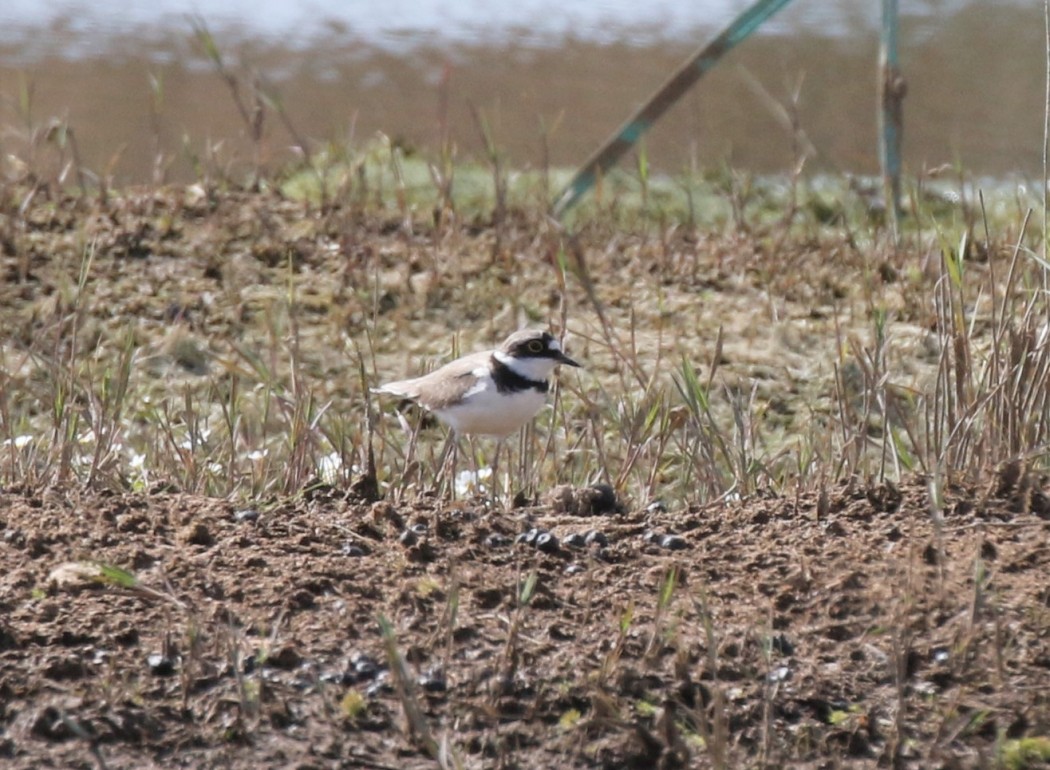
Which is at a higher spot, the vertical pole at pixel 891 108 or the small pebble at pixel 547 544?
the vertical pole at pixel 891 108

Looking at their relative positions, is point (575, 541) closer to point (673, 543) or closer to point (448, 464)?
point (673, 543)

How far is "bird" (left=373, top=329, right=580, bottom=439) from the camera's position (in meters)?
4.19

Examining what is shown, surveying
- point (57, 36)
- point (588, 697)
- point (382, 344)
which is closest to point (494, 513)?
point (588, 697)

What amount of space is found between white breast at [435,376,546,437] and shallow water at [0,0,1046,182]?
372cm

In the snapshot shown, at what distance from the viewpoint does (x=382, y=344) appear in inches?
231

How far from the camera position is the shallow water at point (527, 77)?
868 cm

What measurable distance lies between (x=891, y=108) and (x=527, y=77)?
345cm

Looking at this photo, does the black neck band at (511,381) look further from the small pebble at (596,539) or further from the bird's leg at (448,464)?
the small pebble at (596,539)

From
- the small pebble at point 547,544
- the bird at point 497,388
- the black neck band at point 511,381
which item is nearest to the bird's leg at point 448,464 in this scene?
the bird at point 497,388

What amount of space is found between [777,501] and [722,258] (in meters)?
2.96

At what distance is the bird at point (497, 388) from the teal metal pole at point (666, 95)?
7.47 feet

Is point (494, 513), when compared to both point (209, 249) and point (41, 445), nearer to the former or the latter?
point (41, 445)

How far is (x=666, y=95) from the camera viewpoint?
21.3ft

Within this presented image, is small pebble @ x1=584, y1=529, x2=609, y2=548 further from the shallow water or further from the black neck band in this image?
the shallow water
